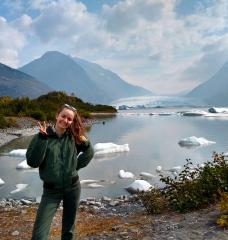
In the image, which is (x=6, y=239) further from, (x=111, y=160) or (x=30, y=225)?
(x=111, y=160)

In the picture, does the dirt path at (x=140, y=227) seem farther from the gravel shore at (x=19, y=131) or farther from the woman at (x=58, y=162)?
the gravel shore at (x=19, y=131)

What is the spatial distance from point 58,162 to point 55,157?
8 cm

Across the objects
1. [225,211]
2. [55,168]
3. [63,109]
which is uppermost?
[63,109]

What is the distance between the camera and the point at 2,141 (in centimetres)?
3291

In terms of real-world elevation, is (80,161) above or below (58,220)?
above

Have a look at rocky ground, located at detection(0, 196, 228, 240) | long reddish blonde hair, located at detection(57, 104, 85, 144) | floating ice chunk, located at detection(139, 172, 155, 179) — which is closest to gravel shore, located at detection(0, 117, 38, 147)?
floating ice chunk, located at detection(139, 172, 155, 179)

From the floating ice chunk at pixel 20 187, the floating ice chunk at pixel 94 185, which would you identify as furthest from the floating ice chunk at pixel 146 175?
the floating ice chunk at pixel 20 187

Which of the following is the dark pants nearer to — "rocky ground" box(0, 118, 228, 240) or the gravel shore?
"rocky ground" box(0, 118, 228, 240)

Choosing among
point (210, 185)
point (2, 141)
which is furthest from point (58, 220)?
point (2, 141)

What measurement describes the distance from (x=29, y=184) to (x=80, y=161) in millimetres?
11196

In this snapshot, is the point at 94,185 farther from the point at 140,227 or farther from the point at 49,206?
the point at 49,206

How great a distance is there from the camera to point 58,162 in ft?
16.1

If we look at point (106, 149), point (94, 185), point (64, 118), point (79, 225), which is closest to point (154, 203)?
point (79, 225)

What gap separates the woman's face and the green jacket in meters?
0.11
